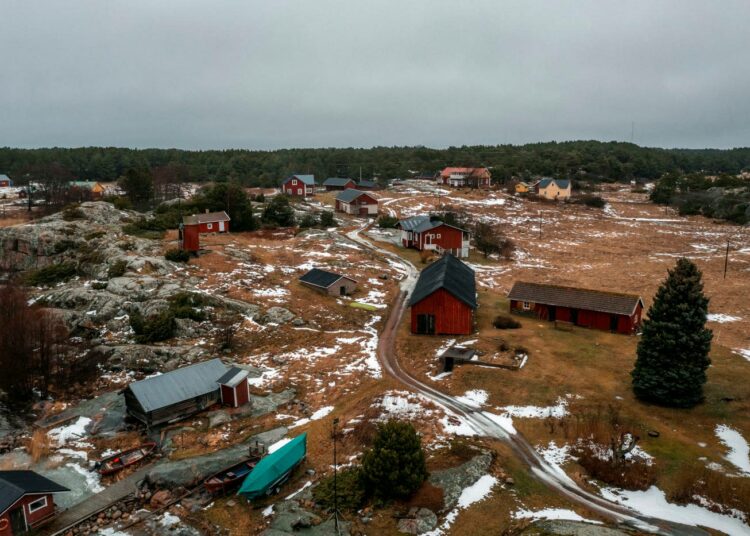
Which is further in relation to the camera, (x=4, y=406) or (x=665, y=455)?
(x=4, y=406)

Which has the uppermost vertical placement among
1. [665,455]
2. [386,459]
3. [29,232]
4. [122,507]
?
[29,232]

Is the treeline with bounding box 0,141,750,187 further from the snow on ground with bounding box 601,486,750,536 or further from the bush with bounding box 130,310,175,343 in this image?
the snow on ground with bounding box 601,486,750,536

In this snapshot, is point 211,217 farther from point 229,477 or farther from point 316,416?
point 229,477

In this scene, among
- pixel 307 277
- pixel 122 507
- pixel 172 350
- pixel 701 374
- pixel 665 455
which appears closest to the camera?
pixel 122 507

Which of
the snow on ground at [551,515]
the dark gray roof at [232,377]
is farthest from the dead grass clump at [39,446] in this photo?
the snow on ground at [551,515]

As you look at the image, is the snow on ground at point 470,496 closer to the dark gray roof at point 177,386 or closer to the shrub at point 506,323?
the dark gray roof at point 177,386

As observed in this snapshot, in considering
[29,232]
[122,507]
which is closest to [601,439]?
[122,507]

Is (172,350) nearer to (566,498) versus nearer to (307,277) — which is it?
(307,277)
